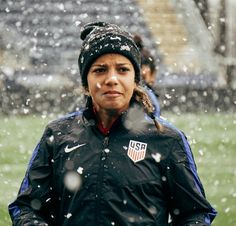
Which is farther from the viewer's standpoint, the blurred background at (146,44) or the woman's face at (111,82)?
the blurred background at (146,44)

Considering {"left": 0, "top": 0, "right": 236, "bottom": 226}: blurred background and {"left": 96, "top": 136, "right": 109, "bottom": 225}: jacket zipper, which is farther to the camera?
{"left": 0, "top": 0, "right": 236, "bottom": 226}: blurred background

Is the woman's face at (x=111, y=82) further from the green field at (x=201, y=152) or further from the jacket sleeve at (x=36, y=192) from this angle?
the green field at (x=201, y=152)

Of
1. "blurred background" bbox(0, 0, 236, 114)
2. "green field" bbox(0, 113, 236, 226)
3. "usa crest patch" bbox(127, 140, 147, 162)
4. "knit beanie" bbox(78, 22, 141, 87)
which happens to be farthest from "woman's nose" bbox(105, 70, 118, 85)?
"blurred background" bbox(0, 0, 236, 114)

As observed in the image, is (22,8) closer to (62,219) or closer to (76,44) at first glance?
(76,44)

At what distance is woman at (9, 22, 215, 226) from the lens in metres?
3.00

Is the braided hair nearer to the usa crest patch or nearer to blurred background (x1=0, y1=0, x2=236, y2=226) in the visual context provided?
the usa crest patch

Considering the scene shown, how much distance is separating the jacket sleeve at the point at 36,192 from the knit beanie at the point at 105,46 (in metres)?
0.35

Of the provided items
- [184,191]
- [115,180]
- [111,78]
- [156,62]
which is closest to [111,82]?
[111,78]

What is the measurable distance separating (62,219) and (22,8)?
19.9 metres

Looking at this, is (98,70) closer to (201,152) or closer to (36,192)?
(36,192)

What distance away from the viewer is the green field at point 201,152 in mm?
8915

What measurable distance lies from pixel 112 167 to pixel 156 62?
18312mm

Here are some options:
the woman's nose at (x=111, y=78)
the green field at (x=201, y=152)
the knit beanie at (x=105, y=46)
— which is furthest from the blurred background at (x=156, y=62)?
the woman's nose at (x=111, y=78)

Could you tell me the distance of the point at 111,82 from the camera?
305 centimetres
